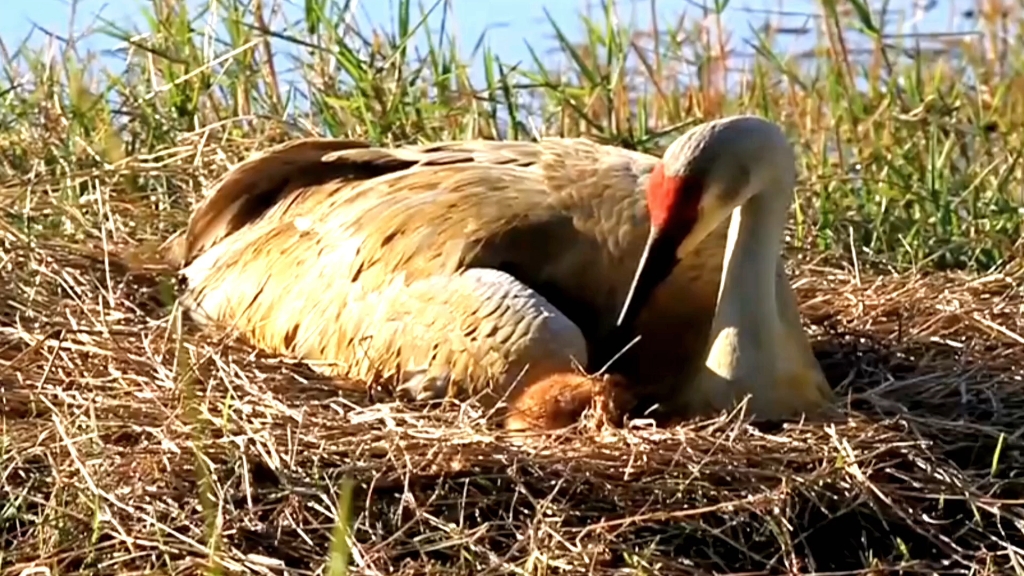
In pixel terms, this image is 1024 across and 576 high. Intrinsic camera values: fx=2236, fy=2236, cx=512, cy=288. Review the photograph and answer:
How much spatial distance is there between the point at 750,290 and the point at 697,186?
24cm

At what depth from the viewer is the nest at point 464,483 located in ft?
12.3

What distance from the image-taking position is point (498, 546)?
380 cm

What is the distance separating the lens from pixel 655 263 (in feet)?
14.4

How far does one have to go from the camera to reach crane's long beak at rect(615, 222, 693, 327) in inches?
172

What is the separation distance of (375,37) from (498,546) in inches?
103

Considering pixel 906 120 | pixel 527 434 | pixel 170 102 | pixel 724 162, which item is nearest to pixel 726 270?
pixel 724 162

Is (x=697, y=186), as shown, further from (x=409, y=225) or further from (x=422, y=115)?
(x=422, y=115)

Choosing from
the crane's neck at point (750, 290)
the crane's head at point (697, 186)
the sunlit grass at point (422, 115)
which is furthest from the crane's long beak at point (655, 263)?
the sunlit grass at point (422, 115)

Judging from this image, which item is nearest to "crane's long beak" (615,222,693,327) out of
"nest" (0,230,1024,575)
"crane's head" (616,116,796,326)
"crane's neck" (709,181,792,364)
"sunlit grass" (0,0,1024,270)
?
"crane's head" (616,116,796,326)

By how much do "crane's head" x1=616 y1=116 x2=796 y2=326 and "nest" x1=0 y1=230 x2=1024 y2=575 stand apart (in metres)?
0.35

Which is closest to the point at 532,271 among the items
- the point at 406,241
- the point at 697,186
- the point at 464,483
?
the point at 406,241

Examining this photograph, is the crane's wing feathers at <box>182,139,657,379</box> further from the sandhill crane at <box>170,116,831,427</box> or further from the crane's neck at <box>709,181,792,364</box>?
the crane's neck at <box>709,181,792,364</box>

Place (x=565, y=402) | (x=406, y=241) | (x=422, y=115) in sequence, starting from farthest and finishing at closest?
1. (x=422, y=115)
2. (x=406, y=241)
3. (x=565, y=402)

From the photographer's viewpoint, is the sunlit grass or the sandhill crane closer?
the sandhill crane
